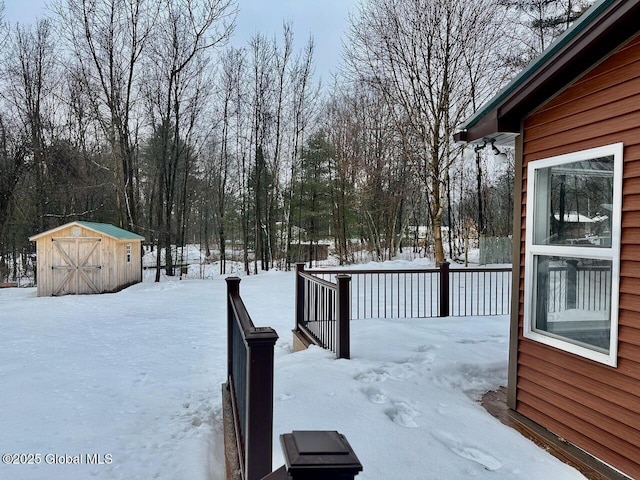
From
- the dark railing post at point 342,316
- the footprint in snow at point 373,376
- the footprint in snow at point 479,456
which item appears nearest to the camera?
the footprint in snow at point 479,456

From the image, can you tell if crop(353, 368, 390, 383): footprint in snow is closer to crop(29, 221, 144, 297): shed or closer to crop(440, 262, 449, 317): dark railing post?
crop(440, 262, 449, 317): dark railing post

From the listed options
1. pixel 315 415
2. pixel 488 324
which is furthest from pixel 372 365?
pixel 488 324

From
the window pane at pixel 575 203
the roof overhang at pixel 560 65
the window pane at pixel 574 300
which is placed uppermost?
the roof overhang at pixel 560 65

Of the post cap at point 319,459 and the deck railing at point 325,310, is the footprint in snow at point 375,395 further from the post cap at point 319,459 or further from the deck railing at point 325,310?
the post cap at point 319,459

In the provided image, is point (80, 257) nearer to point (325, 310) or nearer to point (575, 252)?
point (325, 310)

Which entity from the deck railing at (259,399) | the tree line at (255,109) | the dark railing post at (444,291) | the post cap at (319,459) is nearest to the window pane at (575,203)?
the deck railing at (259,399)

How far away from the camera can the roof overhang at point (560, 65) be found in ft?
7.75

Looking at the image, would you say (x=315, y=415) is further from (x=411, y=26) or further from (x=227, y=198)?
(x=227, y=198)

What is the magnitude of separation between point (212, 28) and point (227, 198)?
9.37 m

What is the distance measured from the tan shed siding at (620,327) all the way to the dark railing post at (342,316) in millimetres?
1714

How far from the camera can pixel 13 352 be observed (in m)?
5.78

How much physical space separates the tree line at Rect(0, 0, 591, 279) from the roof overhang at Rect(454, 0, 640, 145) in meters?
9.16

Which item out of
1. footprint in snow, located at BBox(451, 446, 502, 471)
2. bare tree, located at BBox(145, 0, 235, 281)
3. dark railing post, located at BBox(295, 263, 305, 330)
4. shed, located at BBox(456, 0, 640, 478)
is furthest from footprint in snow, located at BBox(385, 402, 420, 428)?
bare tree, located at BBox(145, 0, 235, 281)

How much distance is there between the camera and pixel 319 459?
0.82m
